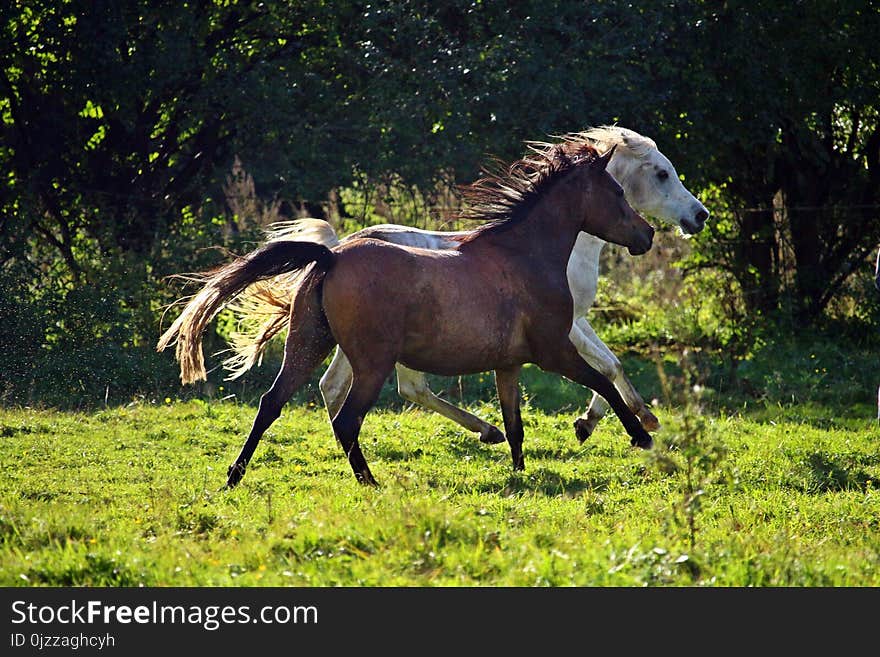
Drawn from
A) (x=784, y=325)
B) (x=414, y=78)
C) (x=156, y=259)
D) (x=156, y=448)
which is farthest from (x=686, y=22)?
(x=156, y=448)

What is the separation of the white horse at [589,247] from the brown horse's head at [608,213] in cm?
125

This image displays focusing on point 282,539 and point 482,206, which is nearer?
point 282,539

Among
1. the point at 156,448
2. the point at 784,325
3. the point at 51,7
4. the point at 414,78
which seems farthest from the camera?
the point at 784,325

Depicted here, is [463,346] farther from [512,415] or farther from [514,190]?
[514,190]

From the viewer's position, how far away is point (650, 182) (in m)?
9.86

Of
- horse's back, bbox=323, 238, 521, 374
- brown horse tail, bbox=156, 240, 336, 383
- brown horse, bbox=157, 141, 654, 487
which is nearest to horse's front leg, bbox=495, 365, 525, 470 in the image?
brown horse, bbox=157, 141, 654, 487

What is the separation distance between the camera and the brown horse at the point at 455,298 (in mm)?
6934

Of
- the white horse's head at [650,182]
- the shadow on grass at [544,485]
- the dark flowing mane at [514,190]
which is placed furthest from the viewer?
the white horse's head at [650,182]

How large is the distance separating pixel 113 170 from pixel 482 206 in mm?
8127

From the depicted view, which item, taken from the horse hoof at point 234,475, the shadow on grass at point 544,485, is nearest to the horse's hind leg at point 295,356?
the horse hoof at point 234,475

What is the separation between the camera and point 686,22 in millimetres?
13766

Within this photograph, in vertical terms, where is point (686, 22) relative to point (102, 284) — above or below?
above

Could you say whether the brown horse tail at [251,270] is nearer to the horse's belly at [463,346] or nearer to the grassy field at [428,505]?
the horse's belly at [463,346]
